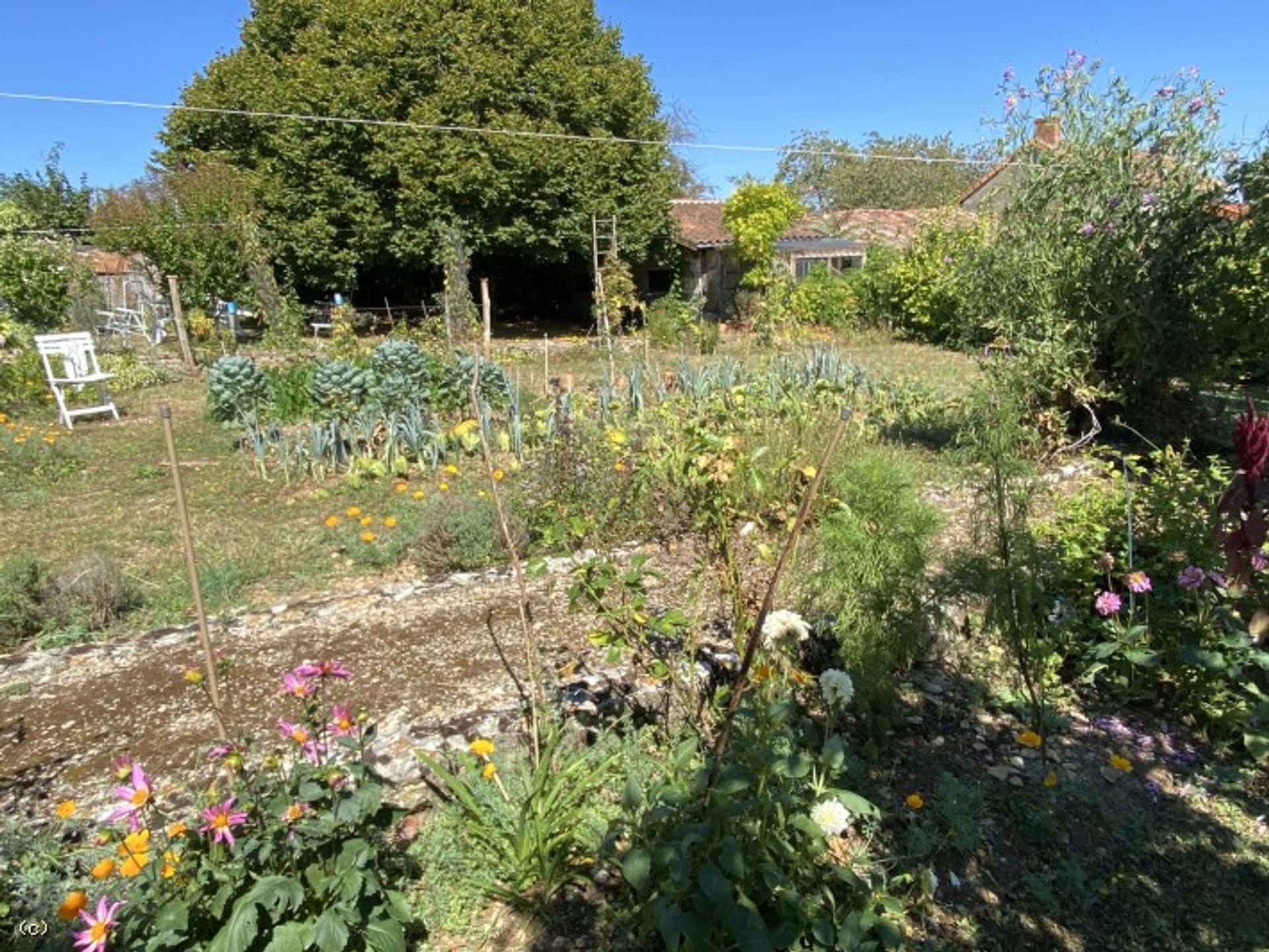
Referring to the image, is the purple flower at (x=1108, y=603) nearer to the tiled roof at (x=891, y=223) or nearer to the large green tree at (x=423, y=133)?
the tiled roof at (x=891, y=223)

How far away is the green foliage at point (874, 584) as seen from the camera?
7.75 feet

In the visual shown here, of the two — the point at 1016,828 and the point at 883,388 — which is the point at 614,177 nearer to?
the point at 883,388

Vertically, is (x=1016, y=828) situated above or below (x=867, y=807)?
below

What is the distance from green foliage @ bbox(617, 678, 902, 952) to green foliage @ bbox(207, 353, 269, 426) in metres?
6.33

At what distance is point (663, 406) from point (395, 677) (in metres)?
3.02

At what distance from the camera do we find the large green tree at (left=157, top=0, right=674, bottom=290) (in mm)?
16766

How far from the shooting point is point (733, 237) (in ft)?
62.4

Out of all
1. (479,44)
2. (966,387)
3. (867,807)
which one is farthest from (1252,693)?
(479,44)

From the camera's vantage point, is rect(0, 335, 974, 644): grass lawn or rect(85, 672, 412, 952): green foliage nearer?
rect(85, 672, 412, 952): green foliage

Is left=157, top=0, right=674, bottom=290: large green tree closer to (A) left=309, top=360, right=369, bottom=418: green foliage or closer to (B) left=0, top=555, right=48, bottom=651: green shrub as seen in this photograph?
(A) left=309, top=360, right=369, bottom=418: green foliage

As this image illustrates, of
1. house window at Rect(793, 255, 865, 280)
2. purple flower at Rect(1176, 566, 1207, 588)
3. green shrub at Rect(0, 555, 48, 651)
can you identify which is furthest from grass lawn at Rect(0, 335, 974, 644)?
house window at Rect(793, 255, 865, 280)

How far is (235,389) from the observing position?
22.6ft

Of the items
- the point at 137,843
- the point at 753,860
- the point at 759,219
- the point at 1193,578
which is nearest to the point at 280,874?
the point at 137,843

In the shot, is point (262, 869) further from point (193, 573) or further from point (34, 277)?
point (34, 277)
